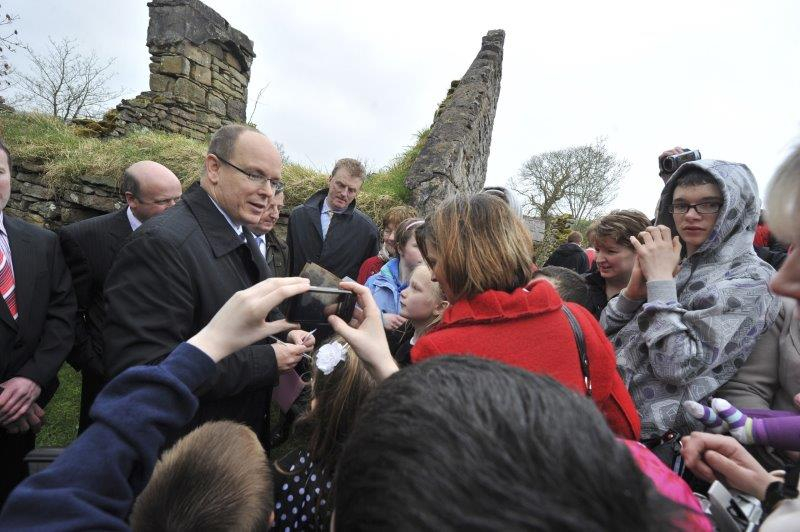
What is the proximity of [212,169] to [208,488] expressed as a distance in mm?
1551

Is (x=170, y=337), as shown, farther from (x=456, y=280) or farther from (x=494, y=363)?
(x=494, y=363)

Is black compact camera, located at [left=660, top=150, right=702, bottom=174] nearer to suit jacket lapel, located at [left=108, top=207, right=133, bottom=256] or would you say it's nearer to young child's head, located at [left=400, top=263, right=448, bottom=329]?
young child's head, located at [left=400, top=263, right=448, bottom=329]

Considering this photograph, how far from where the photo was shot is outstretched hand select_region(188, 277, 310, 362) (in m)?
0.94

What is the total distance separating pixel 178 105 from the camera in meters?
8.00

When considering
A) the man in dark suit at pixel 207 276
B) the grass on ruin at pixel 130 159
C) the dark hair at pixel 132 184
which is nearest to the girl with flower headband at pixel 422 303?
the man in dark suit at pixel 207 276

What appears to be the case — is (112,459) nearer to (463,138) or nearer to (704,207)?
(704,207)

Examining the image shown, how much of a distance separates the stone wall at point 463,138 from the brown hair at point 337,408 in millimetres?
4161

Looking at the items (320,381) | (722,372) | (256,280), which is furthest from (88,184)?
(722,372)

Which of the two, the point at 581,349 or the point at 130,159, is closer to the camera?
the point at 581,349

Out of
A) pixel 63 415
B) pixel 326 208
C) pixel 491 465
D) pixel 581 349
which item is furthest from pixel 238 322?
pixel 63 415

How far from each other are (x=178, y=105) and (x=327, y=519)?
8.67 m

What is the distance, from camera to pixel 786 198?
84cm

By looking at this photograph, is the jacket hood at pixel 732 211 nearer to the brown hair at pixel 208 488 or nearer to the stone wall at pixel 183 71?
the brown hair at pixel 208 488

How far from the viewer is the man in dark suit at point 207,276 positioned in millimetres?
1593
